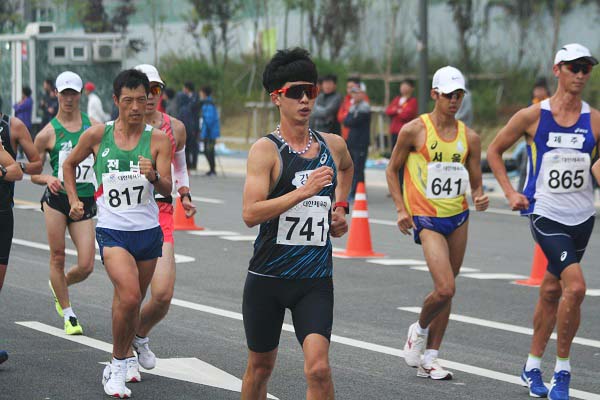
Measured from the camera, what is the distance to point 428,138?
29.9 feet

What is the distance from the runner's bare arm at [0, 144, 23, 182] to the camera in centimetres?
888

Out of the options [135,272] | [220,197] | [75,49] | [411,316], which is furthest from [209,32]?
[135,272]

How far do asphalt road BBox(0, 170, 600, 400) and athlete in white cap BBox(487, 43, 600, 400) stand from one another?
61 centimetres

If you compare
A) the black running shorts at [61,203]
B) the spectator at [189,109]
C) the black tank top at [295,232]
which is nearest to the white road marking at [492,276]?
the black running shorts at [61,203]

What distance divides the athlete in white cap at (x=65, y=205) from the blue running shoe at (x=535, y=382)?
353 cm

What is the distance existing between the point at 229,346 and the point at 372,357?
1073 millimetres

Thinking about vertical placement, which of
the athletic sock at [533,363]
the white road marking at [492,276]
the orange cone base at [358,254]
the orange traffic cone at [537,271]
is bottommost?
the orange cone base at [358,254]

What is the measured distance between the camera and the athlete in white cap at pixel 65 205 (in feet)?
34.1

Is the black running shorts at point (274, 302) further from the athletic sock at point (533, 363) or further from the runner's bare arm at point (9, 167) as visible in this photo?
the runner's bare arm at point (9, 167)

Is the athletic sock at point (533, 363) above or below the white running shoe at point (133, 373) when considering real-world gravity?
above

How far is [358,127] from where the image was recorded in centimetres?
2141

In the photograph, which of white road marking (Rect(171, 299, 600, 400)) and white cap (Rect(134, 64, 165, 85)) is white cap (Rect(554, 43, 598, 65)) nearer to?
white road marking (Rect(171, 299, 600, 400))

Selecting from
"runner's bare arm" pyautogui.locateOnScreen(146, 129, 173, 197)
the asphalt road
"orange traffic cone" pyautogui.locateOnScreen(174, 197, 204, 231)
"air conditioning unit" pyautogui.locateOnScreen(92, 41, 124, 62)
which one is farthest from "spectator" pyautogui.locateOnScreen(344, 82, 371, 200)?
"air conditioning unit" pyautogui.locateOnScreen(92, 41, 124, 62)

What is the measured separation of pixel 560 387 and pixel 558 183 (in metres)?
1.29
